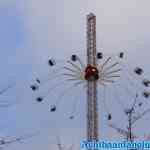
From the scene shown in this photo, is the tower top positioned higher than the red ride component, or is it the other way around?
the tower top

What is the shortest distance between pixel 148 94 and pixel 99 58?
4.70m

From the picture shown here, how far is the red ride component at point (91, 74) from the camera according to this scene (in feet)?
164

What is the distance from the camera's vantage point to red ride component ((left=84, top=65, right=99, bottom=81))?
1971 inches

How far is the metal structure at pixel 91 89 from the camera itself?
51.2m

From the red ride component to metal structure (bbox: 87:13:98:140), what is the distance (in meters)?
0.43

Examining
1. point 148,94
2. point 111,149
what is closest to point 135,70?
point 148,94

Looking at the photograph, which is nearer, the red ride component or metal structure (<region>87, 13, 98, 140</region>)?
the red ride component

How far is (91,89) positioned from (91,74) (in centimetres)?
178

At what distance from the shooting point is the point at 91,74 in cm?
5000

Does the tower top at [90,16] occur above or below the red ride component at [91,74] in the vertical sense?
above

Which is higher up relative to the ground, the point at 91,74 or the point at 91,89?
the point at 91,74

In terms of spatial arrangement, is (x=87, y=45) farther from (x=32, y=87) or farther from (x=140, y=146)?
(x=140, y=146)

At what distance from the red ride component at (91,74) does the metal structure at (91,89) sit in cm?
43

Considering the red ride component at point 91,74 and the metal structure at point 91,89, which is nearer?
the red ride component at point 91,74
